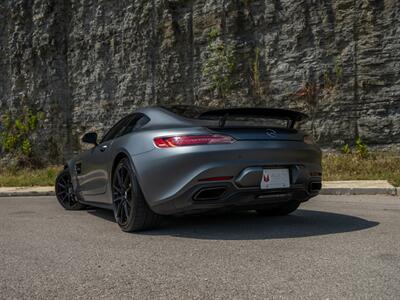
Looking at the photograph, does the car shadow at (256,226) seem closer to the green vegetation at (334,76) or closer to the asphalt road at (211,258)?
the asphalt road at (211,258)

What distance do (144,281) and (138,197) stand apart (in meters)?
1.60

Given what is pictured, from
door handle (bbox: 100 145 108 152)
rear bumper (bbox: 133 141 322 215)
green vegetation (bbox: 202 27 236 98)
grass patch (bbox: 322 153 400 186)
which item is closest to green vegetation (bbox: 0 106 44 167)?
green vegetation (bbox: 202 27 236 98)

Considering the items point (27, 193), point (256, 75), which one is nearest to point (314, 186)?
point (27, 193)

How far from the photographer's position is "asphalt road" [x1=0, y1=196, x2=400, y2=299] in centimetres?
309

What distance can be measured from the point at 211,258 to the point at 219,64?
11.5m

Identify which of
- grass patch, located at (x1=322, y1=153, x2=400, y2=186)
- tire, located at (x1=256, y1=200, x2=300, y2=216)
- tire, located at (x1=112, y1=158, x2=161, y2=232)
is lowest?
grass patch, located at (x1=322, y1=153, x2=400, y2=186)

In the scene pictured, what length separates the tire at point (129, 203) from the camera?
4879 mm

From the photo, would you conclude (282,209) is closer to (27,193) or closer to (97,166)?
(97,166)

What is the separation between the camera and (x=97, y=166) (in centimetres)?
602

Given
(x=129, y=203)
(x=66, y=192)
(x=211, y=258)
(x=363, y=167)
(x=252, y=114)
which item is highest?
(x=252, y=114)

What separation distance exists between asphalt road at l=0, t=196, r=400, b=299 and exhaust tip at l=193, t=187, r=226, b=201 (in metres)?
0.39

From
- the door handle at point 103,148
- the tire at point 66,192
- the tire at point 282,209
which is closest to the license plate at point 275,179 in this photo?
the tire at point 282,209

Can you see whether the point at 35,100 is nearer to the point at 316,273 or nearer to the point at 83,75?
the point at 83,75

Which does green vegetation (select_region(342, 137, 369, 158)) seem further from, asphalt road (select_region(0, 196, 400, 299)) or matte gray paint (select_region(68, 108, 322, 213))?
matte gray paint (select_region(68, 108, 322, 213))
